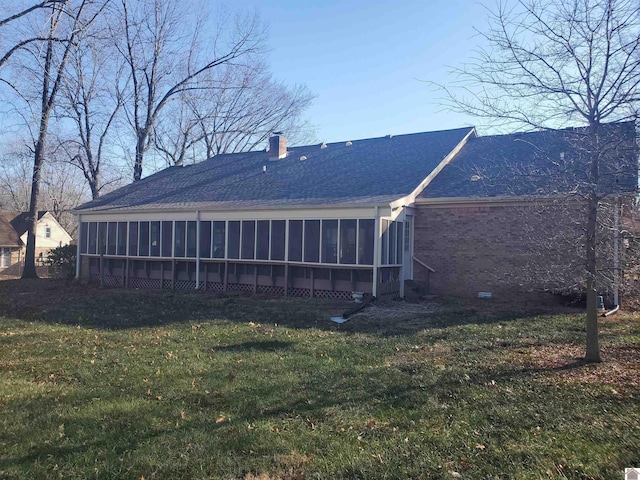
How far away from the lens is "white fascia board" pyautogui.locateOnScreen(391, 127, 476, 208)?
14.3 metres

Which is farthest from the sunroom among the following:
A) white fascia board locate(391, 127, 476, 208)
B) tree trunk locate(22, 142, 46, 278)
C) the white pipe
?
the white pipe

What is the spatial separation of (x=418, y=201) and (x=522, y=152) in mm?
4194

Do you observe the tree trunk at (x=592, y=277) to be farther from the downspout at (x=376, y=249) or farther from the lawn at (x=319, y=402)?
the downspout at (x=376, y=249)

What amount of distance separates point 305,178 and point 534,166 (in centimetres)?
929

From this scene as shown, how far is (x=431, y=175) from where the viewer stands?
16156 millimetres

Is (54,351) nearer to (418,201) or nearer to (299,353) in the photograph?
(299,353)

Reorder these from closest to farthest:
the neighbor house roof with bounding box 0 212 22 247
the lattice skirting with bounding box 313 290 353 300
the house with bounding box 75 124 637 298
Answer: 1. the house with bounding box 75 124 637 298
2. the lattice skirting with bounding box 313 290 353 300
3. the neighbor house roof with bounding box 0 212 22 247

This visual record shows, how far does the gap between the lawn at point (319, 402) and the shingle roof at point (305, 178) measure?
624cm

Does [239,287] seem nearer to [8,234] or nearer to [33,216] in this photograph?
[33,216]

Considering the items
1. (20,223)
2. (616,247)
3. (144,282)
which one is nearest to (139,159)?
(144,282)

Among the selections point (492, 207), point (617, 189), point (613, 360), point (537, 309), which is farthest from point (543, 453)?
point (492, 207)

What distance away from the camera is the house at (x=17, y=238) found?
38.6 meters

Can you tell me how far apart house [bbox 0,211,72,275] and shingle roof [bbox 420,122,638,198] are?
31.3 meters

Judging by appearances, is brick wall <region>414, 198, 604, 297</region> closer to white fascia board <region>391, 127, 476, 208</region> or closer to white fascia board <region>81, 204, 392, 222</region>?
→ white fascia board <region>391, 127, 476, 208</region>
